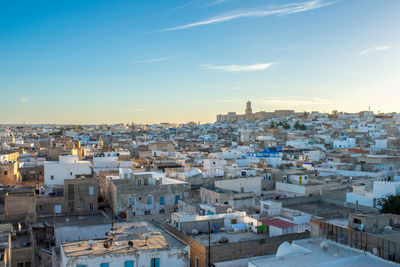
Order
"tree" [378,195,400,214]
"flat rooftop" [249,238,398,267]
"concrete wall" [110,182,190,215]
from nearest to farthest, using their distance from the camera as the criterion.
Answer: "flat rooftop" [249,238,398,267], "tree" [378,195,400,214], "concrete wall" [110,182,190,215]

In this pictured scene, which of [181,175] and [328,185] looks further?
[181,175]

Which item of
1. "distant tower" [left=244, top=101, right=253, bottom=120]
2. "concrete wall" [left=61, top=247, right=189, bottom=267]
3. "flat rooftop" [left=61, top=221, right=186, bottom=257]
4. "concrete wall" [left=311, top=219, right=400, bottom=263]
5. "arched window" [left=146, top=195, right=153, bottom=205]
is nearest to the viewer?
"concrete wall" [left=311, top=219, right=400, bottom=263]

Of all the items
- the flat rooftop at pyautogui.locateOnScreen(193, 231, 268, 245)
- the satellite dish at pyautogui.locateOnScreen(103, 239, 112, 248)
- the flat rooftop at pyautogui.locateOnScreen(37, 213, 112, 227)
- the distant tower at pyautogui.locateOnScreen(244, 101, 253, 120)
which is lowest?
the flat rooftop at pyautogui.locateOnScreen(37, 213, 112, 227)

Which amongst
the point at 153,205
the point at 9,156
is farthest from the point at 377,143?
the point at 9,156

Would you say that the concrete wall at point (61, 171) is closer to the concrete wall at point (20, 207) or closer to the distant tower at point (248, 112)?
the concrete wall at point (20, 207)

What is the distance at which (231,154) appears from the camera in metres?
47.2

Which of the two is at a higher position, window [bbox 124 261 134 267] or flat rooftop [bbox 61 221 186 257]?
flat rooftop [bbox 61 221 186 257]

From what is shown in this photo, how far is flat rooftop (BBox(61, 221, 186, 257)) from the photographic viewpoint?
12648 millimetres

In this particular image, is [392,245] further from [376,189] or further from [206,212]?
[376,189]

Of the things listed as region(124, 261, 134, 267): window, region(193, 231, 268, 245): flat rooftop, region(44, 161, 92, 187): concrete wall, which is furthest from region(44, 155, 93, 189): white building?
region(124, 261, 134, 267): window

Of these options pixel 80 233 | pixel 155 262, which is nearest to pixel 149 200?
pixel 80 233

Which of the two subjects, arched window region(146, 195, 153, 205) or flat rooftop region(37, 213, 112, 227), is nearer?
flat rooftop region(37, 213, 112, 227)

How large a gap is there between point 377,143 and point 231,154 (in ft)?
79.5

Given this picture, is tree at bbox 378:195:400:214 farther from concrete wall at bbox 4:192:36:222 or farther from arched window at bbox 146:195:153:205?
concrete wall at bbox 4:192:36:222
